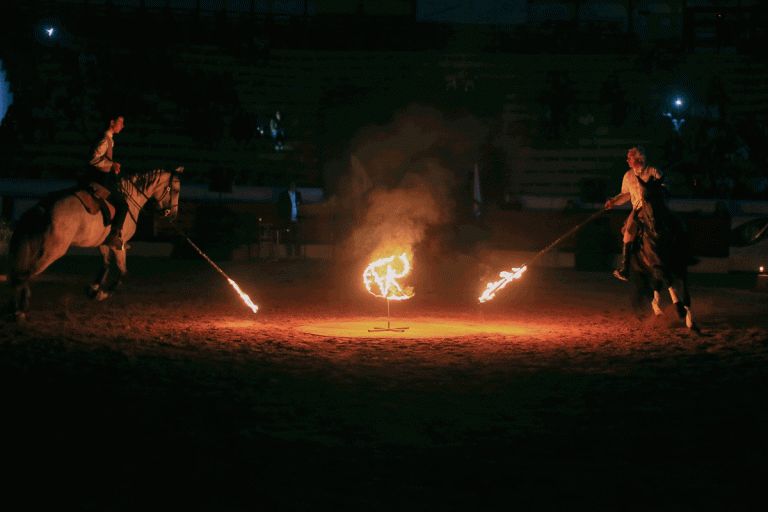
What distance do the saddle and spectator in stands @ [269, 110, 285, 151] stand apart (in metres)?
14.8

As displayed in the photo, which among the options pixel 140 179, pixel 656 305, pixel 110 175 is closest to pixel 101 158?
pixel 110 175

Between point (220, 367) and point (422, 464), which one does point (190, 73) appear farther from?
point (422, 464)

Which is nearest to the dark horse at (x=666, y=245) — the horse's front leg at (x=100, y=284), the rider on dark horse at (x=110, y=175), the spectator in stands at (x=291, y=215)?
the rider on dark horse at (x=110, y=175)

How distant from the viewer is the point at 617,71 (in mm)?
28422

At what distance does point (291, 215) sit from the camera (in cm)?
2123

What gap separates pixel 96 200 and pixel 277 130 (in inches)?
615

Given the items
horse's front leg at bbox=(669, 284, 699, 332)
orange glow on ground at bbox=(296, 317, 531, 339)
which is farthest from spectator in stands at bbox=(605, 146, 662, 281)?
orange glow on ground at bbox=(296, 317, 531, 339)

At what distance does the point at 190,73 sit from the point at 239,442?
2402 centimetres

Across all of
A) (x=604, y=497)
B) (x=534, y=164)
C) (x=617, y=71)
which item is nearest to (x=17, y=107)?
(x=534, y=164)

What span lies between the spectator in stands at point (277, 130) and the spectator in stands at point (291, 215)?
4403mm

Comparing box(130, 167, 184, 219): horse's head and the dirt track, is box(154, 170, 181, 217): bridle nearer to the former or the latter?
box(130, 167, 184, 219): horse's head

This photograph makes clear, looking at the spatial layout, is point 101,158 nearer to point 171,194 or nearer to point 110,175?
point 110,175

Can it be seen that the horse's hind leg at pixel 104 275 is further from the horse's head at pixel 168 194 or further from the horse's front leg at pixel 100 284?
the horse's head at pixel 168 194

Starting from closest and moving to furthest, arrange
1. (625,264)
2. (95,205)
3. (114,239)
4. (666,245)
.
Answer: (666,245)
(625,264)
(95,205)
(114,239)
